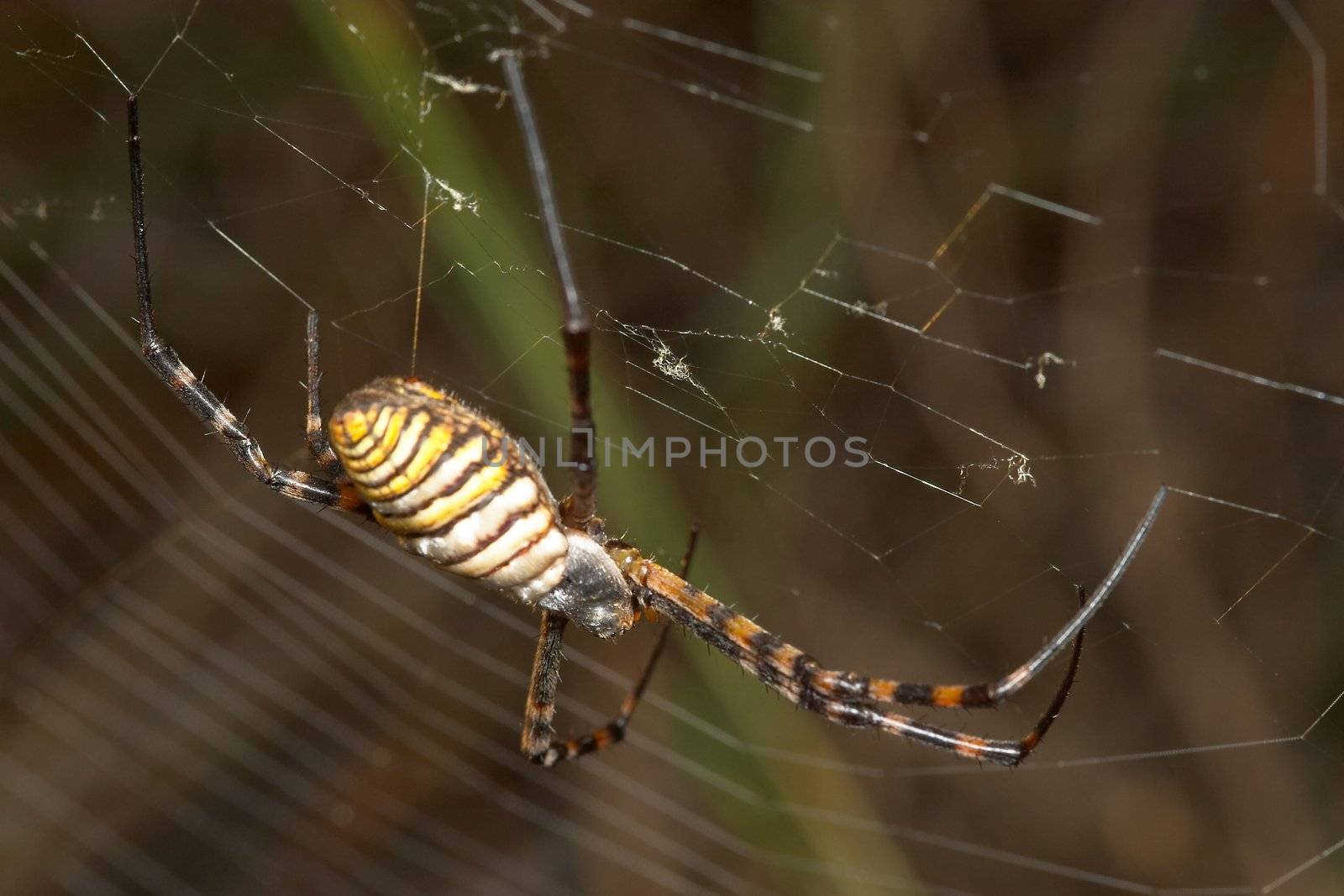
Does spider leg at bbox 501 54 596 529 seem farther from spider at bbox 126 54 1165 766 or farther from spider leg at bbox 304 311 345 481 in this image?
spider leg at bbox 304 311 345 481

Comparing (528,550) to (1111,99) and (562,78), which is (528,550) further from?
(1111,99)

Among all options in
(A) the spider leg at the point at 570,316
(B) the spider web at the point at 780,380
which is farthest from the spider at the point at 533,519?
(B) the spider web at the point at 780,380

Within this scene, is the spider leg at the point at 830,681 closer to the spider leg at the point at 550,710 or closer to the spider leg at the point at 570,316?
the spider leg at the point at 550,710

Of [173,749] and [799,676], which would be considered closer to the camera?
[799,676]

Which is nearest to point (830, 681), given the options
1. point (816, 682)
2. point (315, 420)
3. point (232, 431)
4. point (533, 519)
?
point (816, 682)

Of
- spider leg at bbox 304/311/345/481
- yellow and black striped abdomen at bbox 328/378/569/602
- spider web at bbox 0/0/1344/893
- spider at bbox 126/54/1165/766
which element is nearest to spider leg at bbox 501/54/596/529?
spider at bbox 126/54/1165/766

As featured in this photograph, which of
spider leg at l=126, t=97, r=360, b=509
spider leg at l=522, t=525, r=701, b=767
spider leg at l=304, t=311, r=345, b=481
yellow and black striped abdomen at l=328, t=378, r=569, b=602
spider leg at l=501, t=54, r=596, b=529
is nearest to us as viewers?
spider leg at l=501, t=54, r=596, b=529

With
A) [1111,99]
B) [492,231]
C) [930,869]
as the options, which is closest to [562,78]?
[492,231]
